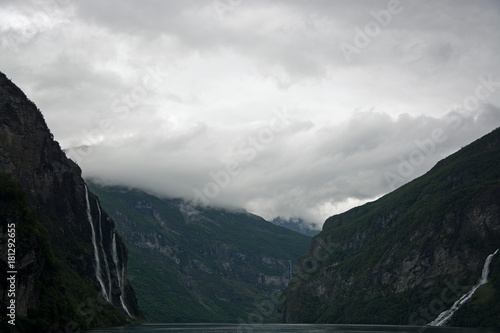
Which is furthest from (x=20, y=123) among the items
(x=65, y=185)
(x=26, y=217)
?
(x=26, y=217)

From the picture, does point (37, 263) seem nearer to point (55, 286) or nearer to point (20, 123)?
point (55, 286)

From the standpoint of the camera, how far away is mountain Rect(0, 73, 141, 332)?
4032 inches

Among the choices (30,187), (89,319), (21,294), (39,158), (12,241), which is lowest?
(89,319)

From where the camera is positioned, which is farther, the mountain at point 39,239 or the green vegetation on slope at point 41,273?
the green vegetation on slope at point 41,273

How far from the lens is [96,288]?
7308 inches

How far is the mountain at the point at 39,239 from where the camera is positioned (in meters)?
102

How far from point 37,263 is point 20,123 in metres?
64.1

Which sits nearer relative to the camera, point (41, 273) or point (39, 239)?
point (39, 239)

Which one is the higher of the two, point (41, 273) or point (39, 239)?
point (39, 239)

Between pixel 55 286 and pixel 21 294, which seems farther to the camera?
pixel 55 286

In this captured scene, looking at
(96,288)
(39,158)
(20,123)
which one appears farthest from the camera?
(96,288)

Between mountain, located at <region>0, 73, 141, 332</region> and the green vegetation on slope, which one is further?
the green vegetation on slope

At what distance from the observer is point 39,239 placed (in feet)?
386

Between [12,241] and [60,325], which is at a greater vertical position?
[12,241]
